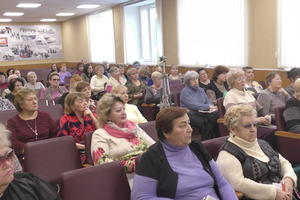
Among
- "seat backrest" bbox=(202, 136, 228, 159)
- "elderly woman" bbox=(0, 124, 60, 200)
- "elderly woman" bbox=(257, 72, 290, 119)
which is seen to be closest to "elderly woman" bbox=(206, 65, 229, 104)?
"elderly woman" bbox=(257, 72, 290, 119)

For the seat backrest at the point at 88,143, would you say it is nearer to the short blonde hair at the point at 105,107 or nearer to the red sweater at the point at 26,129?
the short blonde hair at the point at 105,107

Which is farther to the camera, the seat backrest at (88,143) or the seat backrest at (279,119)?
the seat backrest at (279,119)

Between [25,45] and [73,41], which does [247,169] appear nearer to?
[73,41]

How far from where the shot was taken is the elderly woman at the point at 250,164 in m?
2.19

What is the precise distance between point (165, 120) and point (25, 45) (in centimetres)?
1548

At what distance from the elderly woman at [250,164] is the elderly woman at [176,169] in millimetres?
164

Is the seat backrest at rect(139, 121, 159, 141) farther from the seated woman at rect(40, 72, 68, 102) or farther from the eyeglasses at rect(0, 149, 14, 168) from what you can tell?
the seated woman at rect(40, 72, 68, 102)

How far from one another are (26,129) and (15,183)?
1.76 m

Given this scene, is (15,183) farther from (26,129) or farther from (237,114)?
(26,129)

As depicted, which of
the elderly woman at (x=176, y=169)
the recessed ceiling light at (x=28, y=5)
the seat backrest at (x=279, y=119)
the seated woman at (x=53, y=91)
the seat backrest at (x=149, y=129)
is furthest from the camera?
the recessed ceiling light at (x=28, y=5)

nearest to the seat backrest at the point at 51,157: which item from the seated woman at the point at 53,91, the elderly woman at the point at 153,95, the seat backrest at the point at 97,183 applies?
the seat backrest at the point at 97,183

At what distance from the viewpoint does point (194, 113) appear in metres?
5.00

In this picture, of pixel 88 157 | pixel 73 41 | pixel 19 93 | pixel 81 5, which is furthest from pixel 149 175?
pixel 73 41

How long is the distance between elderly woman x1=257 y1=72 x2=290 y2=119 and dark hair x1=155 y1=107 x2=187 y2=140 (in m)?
2.48
